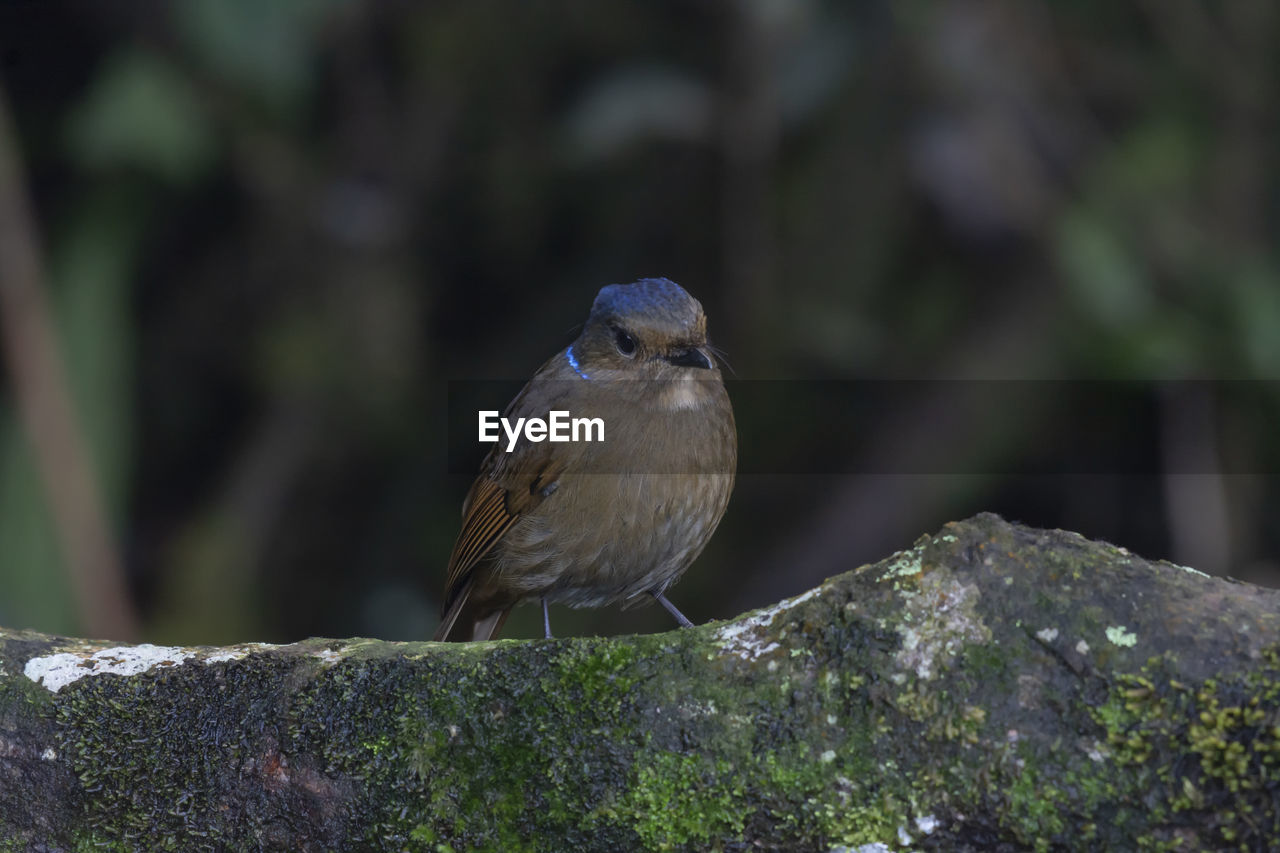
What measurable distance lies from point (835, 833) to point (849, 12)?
379 centimetres

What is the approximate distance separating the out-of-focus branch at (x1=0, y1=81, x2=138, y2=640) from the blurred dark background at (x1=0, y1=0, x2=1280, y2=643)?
16 mm

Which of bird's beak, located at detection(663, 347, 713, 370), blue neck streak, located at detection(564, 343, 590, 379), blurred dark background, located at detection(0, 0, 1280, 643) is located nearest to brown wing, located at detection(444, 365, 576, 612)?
blue neck streak, located at detection(564, 343, 590, 379)

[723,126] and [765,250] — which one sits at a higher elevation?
[723,126]

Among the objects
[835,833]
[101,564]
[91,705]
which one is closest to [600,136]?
[101,564]

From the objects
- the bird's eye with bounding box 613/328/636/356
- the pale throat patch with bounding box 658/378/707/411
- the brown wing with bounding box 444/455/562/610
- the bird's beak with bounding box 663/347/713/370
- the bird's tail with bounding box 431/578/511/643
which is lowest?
the bird's tail with bounding box 431/578/511/643

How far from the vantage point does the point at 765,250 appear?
509 cm

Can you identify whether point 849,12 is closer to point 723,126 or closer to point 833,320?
point 723,126

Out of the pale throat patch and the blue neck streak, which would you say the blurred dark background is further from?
the pale throat patch

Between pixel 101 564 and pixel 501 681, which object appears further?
pixel 101 564

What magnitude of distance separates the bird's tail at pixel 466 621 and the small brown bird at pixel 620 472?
17 centimetres

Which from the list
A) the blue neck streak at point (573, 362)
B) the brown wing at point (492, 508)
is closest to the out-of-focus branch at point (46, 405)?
the brown wing at point (492, 508)

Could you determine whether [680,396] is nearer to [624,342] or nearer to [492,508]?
[624,342]

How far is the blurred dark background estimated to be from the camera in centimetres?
492

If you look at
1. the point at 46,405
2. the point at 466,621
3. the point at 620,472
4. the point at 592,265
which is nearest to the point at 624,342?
the point at 620,472
